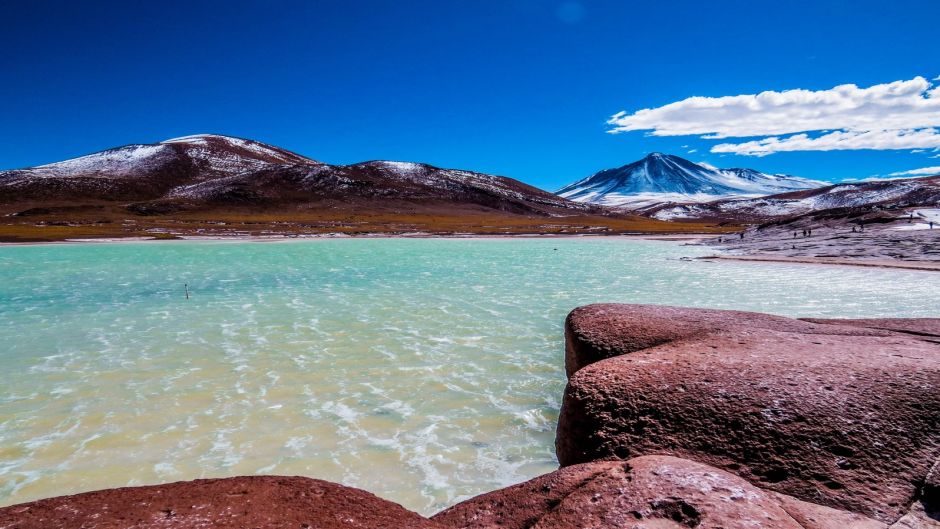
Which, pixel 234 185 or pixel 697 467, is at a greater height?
pixel 234 185

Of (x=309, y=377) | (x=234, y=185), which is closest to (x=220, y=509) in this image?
(x=309, y=377)

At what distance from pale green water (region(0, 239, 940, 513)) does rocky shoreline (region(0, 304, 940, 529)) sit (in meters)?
2.47

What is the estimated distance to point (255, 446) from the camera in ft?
24.6

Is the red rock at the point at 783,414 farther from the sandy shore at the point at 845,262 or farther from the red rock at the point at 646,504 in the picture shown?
the sandy shore at the point at 845,262

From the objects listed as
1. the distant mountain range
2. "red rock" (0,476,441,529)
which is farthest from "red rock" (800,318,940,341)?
the distant mountain range

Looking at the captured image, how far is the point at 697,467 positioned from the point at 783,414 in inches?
44.8

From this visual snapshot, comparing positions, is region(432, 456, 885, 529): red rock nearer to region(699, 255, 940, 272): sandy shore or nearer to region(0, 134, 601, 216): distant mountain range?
region(699, 255, 940, 272): sandy shore

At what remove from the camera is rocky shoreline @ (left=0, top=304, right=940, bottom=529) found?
343 centimetres

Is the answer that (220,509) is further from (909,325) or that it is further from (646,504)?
(909,325)

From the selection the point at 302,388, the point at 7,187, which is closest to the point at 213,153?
the point at 7,187

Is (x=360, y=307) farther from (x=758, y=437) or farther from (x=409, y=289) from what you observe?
(x=758, y=437)

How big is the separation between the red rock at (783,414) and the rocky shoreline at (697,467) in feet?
0.04

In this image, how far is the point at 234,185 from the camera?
149500 mm

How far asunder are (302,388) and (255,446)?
7.46ft
